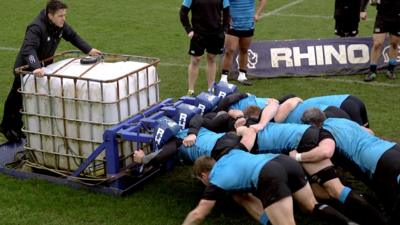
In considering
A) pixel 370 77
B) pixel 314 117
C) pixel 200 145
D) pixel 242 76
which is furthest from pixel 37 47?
pixel 370 77

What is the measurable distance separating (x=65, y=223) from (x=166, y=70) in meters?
5.97

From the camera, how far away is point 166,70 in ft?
39.2

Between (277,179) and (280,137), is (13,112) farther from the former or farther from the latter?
(277,179)

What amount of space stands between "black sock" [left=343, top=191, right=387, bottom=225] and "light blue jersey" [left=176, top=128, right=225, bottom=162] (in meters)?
1.43

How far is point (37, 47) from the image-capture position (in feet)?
25.1

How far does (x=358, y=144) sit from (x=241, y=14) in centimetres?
473

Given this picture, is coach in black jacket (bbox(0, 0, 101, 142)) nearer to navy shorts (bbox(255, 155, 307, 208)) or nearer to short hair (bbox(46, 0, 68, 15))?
short hair (bbox(46, 0, 68, 15))

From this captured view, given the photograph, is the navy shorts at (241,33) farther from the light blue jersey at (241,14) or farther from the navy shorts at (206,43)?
the navy shorts at (206,43)

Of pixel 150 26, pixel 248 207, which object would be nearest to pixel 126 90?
pixel 248 207

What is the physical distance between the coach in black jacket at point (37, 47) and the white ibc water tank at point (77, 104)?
0.26 m

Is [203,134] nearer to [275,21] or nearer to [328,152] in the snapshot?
[328,152]

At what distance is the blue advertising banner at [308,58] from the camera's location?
1147cm

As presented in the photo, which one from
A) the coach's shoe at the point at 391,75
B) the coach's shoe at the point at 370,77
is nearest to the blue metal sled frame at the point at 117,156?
the coach's shoe at the point at 370,77

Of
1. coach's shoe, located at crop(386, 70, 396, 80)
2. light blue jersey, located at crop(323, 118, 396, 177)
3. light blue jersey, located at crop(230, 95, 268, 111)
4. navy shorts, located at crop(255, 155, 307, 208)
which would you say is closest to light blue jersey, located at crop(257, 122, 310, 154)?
light blue jersey, located at crop(323, 118, 396, 177)
